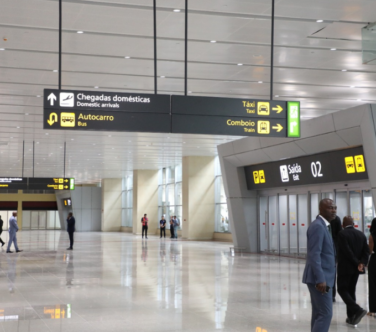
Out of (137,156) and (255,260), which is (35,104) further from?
(137,156)

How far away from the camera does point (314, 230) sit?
19.1 ft

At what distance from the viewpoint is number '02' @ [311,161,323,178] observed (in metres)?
18.0

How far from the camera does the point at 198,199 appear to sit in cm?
3534

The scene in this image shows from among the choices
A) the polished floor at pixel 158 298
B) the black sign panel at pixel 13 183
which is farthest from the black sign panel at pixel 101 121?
the black sign panel at pixel 13 183

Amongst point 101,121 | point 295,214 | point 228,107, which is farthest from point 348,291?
point 295,214

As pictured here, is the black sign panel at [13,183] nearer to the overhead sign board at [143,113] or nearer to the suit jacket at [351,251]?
the overhead sign board at [143,113]

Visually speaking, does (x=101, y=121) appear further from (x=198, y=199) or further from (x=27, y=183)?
(x=198, y=199)

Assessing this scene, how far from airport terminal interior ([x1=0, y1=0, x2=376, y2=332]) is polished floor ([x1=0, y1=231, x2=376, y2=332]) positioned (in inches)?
1.8

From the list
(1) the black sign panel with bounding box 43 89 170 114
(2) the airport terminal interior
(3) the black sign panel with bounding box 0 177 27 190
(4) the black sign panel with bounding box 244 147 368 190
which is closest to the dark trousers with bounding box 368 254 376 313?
(2) the airport terminal interior

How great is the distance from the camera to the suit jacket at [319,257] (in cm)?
571

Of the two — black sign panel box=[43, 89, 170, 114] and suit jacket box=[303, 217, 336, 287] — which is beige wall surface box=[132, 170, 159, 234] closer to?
black sign panel box=[43, 89, 170, 114]

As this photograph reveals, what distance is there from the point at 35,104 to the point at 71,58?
5639 mm

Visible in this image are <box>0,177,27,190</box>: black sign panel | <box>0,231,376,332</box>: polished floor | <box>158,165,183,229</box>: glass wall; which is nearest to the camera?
<box>0,231,376,332</box>: polished floor

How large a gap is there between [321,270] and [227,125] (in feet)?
14.1
